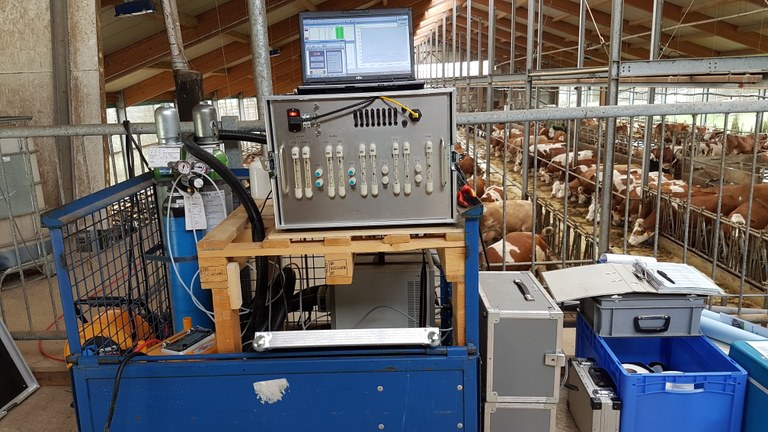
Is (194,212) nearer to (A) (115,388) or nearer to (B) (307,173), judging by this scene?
(B) (307,173)

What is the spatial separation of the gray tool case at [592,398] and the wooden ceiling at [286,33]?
5481 millimetres

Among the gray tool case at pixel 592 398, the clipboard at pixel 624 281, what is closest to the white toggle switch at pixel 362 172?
the clipboard at pixel 624 281

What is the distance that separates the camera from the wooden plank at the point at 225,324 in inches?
82.2

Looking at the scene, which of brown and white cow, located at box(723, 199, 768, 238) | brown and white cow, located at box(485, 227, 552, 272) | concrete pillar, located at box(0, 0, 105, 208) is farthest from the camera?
brown and white cow, located at box(723, 199, 768, 238)

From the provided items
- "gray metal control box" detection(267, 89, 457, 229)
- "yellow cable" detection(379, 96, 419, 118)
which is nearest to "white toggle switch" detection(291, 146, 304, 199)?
"gray metal control box" detection(267, 89, 457, 229)

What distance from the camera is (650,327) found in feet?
8.32

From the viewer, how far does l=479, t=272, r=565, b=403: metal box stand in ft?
7.64

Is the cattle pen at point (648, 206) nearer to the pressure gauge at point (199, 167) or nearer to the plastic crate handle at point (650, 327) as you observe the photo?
the plastic crate handle at point (650, 327)

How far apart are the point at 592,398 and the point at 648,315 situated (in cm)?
47

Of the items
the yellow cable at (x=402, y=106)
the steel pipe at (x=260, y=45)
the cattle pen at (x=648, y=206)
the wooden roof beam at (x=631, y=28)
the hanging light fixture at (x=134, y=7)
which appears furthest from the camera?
the wooden roof beam at (x=631, y=28)

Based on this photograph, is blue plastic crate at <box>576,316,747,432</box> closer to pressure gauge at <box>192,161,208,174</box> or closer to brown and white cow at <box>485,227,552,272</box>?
pressure gauge at <box>192,161,208,174</box>

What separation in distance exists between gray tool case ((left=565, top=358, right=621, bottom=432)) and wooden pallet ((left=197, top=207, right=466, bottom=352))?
2.43 feet

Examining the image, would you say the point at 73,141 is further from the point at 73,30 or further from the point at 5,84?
the point at 73,30

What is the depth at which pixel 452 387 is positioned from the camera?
210cm
